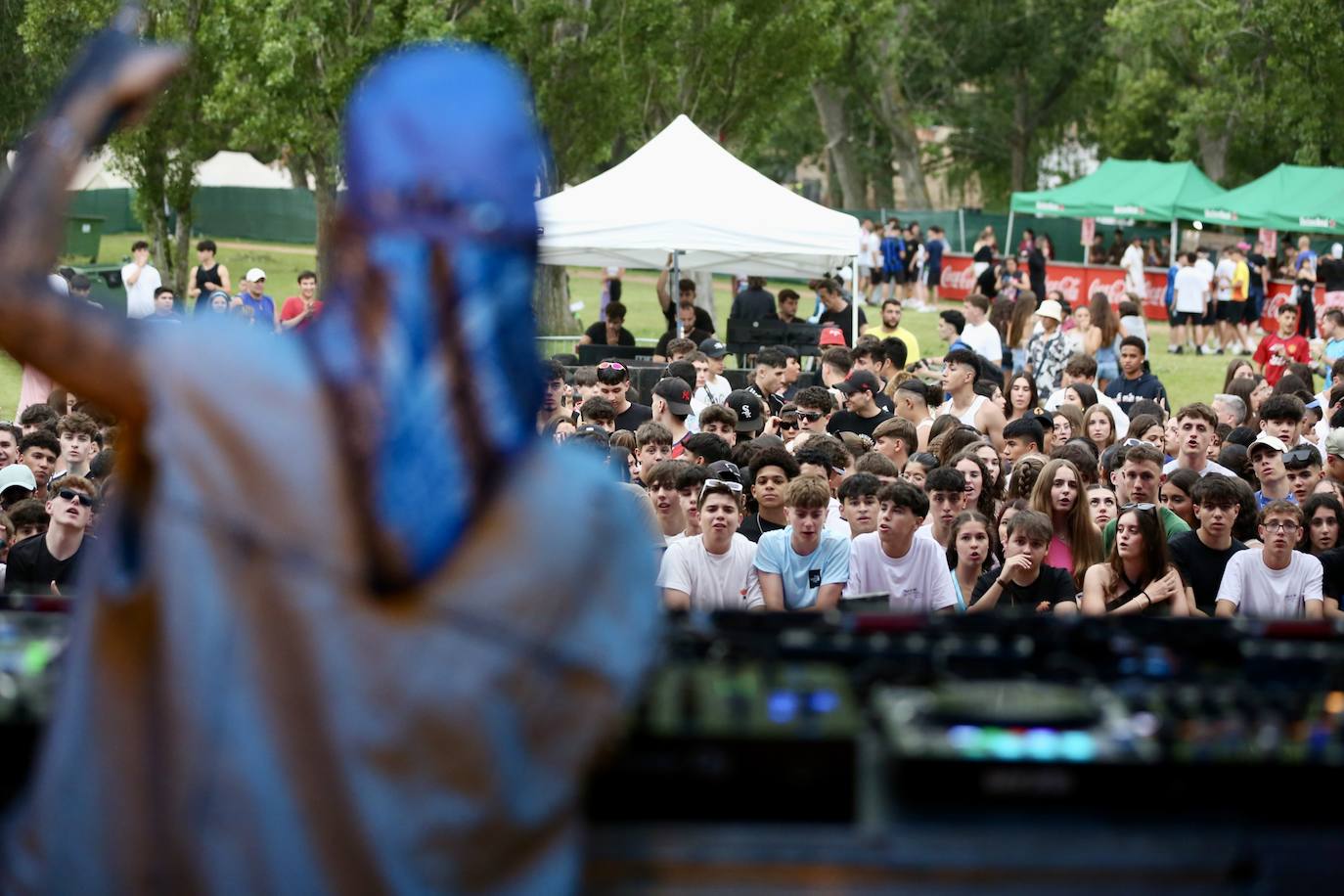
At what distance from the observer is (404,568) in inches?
70.4

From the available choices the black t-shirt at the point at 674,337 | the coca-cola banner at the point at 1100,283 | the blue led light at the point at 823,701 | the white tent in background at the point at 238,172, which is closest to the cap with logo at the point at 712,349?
the black t-shirt at the point at 674,337

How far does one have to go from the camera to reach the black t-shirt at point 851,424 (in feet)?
40.1

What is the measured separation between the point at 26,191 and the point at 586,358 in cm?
1709

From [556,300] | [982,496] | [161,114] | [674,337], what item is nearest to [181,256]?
[161,114]

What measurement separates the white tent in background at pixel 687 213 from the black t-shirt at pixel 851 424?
637 cm

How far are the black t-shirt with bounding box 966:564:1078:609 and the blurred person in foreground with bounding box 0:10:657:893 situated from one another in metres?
6.42

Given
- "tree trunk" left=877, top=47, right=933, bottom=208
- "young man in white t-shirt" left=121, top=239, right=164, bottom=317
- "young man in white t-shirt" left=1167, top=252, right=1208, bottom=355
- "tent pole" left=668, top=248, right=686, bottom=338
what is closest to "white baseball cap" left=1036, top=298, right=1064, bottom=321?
"tent pole" left=668, top=248, right=686, bottom=338

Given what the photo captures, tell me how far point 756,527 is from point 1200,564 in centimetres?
227

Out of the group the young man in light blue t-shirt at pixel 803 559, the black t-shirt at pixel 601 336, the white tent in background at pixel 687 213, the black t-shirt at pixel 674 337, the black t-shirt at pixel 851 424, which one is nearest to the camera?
the young man in light blue t-shirt at pixel 803 559

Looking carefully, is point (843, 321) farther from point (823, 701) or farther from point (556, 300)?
point (823, 701)

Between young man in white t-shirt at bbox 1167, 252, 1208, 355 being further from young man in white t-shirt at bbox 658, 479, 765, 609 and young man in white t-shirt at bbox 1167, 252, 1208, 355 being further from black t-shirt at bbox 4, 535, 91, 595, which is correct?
black t-shirt at bbox 4, 535, 91, 595

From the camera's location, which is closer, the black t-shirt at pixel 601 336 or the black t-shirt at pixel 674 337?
the black t-shirt at pixel 674 337

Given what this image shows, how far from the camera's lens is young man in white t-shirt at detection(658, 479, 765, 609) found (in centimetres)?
816

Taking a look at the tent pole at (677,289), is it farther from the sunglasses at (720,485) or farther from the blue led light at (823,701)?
the blue led light at (823,701)
